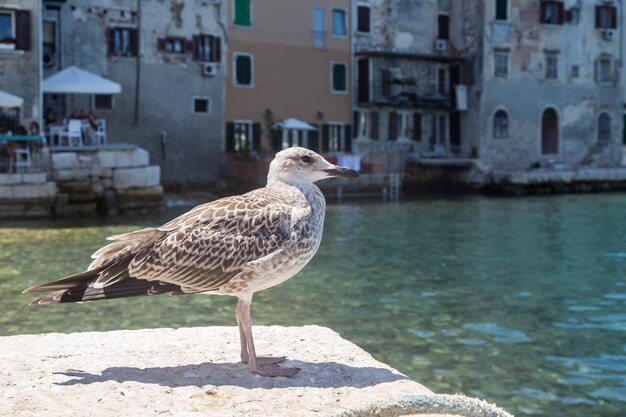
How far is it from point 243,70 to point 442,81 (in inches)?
416

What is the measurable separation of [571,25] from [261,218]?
37.7m

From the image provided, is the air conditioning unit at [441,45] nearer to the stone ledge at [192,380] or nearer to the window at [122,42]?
the window at [122,42]

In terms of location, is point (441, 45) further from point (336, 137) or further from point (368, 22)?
point (336, 137)

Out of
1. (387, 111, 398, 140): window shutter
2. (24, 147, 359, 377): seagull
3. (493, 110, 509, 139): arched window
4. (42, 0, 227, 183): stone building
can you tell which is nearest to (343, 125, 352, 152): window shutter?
(387, 111, 398, 140): window shutter

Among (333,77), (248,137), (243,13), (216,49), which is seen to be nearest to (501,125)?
(333,77)

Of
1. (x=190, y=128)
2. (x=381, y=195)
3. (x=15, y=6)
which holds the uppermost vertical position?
(x=15, y=6)

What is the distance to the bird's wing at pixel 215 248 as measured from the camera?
153 inches

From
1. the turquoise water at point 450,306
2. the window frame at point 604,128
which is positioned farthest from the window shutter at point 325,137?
the turquoise water at point 450,306

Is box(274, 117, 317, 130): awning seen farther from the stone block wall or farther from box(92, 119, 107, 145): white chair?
the stone block wall

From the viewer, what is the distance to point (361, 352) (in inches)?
177

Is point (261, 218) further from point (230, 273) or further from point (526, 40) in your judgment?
point (526, 40)

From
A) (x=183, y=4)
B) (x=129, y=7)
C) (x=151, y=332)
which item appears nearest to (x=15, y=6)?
(x=129, y=7)

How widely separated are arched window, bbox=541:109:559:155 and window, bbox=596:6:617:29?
5207mm

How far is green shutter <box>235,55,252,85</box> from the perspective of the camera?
3064cm
